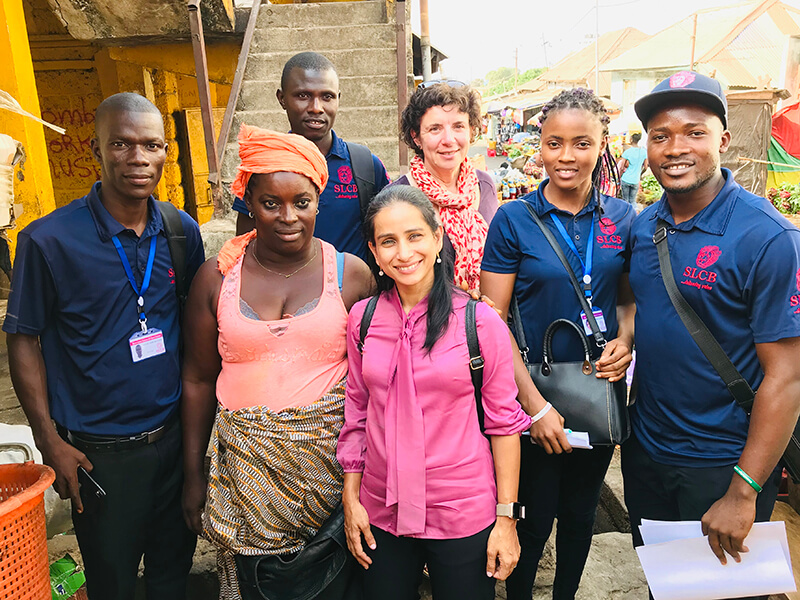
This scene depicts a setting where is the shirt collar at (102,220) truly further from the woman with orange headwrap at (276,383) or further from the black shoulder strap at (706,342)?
the black shoulder strap at (706,342)

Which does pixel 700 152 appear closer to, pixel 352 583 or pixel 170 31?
pixel 352 583

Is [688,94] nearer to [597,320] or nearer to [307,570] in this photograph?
[597,320]

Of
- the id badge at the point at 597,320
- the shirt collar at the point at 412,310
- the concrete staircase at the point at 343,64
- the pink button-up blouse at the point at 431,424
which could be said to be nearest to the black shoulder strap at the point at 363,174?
the shirt collar at the point at 412,310

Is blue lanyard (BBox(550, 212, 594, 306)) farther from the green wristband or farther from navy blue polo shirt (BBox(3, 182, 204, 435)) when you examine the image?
A: navy blue polo shirt (BBox(3, 182, 204, 435))

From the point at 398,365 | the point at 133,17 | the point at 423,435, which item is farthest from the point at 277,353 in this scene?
the point at 133,17

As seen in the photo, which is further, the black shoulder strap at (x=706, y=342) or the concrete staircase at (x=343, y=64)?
the concrete staircase at (x=343, y=64)

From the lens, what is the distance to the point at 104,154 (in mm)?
2264

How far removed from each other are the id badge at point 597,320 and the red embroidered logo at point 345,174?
1.32 metres

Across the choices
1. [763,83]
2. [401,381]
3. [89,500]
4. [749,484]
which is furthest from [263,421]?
[763,83]

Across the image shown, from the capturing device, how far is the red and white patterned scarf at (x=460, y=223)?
2.59 metres

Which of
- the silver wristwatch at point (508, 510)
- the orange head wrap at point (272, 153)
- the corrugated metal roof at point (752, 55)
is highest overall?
the corrugated metal roof at point (752, 55)

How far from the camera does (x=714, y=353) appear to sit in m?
1.96

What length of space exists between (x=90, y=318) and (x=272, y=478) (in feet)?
2.98

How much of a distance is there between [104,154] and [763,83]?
63.0 ft
